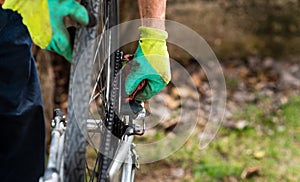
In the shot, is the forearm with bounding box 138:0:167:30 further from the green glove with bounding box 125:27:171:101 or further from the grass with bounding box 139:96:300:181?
the grass with bounding box 139:96:300:181

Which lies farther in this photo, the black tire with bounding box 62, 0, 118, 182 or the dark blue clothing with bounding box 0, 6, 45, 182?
the dark blue clothing with bounding box 0, 6, 45, 182

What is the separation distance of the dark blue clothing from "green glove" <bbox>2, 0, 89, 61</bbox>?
2.91 feet

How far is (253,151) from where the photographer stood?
326cm

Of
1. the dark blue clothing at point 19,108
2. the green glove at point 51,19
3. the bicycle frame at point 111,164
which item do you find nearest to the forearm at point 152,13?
the bicycle frame at point 111,164

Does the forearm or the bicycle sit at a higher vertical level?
the forearm

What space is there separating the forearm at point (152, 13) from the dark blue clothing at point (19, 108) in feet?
1.99

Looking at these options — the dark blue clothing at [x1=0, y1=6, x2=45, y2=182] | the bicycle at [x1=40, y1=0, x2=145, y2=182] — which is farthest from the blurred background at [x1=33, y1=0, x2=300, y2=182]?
the bicycle at [x1=40, y1=0, x2=145, y2=182]

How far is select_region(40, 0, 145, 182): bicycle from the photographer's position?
1306 mm

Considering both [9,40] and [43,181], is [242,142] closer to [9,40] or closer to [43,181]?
[9,40]

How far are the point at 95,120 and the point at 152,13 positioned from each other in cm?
35

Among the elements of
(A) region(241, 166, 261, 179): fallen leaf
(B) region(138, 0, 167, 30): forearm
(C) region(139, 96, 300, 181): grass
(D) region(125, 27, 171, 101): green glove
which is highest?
(B) region(138, 0, 167, 30): forearm

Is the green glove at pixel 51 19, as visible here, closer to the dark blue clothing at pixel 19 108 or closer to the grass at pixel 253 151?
the dark blue clothing at pixel 19 108

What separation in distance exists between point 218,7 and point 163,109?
2.71 feet

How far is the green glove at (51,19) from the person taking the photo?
4.14 feet
